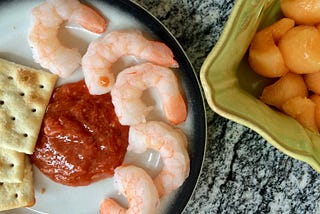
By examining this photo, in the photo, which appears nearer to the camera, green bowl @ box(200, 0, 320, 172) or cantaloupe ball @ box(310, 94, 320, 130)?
green bowl @ box(200, 0, 320, 172)

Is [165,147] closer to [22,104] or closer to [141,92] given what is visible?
[141,92]

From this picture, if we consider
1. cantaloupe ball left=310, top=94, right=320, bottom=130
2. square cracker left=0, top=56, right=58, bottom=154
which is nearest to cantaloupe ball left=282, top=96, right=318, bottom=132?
cantaloupe ball left=310, top=94, right=320, bottom=130

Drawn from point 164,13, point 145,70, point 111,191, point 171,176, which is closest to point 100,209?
point 111,191

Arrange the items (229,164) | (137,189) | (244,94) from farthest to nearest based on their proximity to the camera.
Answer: (229,164) → (137,189) → (244,94)

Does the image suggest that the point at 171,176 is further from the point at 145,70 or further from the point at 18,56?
the point at 18,56

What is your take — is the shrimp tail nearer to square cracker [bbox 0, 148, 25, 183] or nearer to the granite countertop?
the granite countertop

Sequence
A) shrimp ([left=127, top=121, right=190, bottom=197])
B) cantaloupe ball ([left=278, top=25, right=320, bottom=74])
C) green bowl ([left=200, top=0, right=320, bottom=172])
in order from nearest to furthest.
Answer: green bowl ([left=200, top=0, right=320, bottom=172]) → cantaloupe ball ([left=278, top=25, right=320, bottom=74]) → shrimp ([left=127, top=121, right=190, bottom=197])

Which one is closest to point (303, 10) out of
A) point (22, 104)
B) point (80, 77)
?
point (80, 77)
